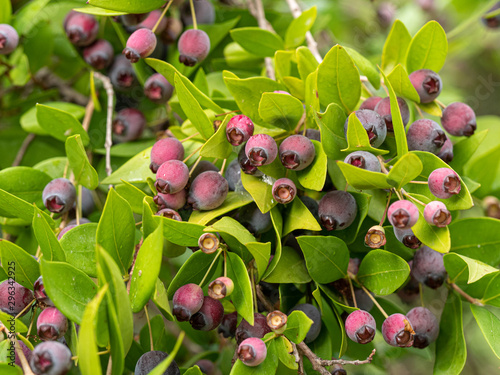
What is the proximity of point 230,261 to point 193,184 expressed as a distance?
0.15 metres

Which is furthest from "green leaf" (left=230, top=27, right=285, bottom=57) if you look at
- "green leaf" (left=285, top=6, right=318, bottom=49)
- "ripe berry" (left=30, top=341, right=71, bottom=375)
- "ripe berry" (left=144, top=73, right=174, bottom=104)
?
"ripe berry" (left=30, top=341, right=71, bottom=375)

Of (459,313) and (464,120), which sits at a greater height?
(464,120)

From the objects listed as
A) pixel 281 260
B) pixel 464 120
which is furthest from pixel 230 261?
pixel 464 120

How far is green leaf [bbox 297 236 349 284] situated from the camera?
0.78m

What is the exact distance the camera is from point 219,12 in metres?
1.33

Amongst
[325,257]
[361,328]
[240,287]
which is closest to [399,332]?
[361,328]

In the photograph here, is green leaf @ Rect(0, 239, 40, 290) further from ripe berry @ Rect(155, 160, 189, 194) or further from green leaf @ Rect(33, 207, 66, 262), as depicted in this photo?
ripe berry @ Rect(155, 160, 189, 194)

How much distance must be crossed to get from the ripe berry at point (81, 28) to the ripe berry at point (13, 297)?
0.65 m

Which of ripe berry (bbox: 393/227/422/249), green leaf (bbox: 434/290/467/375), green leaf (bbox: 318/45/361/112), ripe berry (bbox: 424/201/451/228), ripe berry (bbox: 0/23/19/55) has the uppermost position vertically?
green leaf (bbox: 318/45/361/112)

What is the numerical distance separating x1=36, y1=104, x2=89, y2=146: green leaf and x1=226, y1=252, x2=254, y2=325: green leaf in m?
0.51

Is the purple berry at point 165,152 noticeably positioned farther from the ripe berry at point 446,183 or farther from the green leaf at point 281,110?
the ripe berry at point 446,183

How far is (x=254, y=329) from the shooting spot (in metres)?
0.77

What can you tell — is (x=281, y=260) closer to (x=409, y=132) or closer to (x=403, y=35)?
(x=409, y=132)

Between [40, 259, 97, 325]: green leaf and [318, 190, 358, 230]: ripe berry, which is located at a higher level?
[318, 190, 358, 230]: ripe berry
